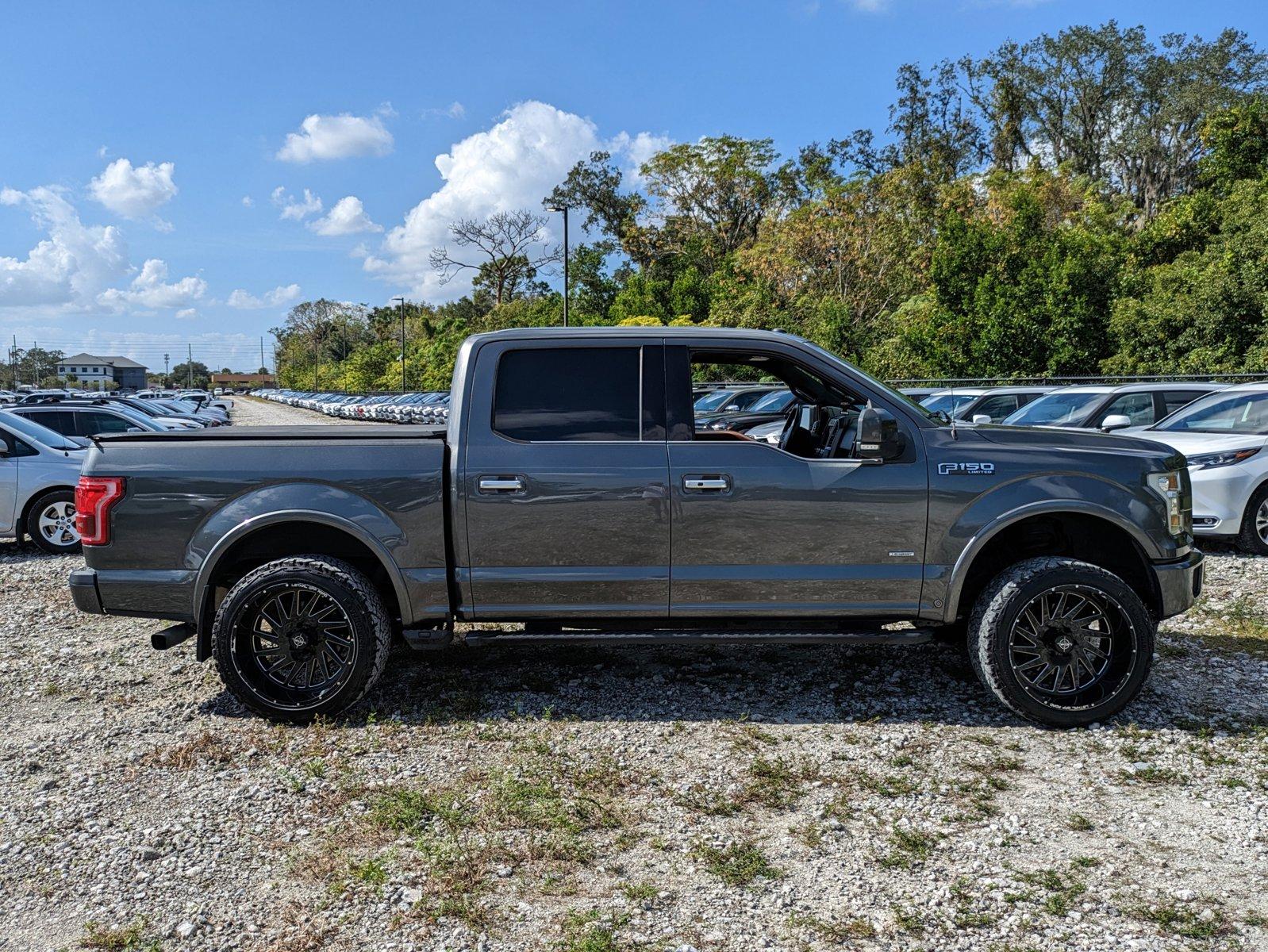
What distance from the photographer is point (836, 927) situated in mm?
3131

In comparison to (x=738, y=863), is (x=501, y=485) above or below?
above

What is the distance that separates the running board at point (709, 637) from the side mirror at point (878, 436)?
92 centimetres

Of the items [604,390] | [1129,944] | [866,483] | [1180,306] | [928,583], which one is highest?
[1180,306]

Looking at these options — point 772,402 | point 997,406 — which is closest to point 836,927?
point 997,406

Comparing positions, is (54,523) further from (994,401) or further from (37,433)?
(994,401)

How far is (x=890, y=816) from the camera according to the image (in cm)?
391

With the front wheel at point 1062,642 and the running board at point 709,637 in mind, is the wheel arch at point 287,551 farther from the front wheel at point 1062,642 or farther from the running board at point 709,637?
the front wheel at point 1062,642

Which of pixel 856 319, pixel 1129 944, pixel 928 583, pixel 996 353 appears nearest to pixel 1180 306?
pixel 996 353

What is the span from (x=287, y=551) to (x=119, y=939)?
2346 millimetres

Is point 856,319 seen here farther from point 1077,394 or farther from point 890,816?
point 890,816

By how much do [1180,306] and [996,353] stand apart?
478 centimetres

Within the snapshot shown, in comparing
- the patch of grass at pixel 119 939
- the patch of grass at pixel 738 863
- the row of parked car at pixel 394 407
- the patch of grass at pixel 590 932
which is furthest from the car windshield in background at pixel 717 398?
the patch of grass at pixel 119 939

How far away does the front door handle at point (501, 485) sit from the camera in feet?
15.7

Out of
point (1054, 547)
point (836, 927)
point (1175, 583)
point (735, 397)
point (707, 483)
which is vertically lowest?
point (836, 927)
